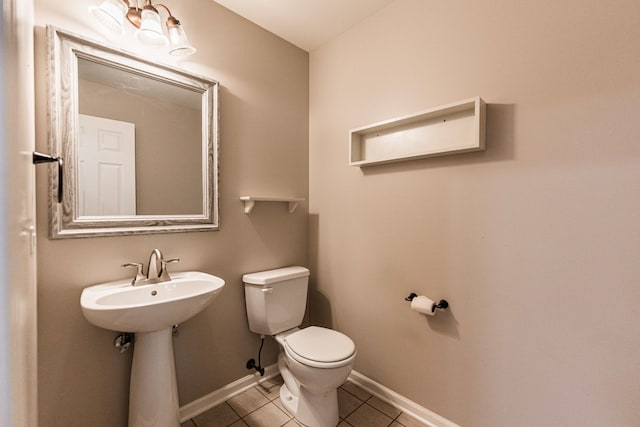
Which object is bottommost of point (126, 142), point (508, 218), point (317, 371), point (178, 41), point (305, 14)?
point (317, 371)

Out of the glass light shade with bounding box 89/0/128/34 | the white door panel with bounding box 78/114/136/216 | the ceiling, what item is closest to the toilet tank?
the white door panel with bounding box 78/114/136/216

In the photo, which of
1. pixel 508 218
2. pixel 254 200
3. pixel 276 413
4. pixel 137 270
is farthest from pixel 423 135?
pixel 276 413

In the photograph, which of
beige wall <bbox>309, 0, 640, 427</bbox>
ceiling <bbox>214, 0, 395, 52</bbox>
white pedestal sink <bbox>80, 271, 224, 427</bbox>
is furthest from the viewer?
ceiling <bbox>214, 0, 395, 52</bbox>

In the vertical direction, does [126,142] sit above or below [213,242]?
above

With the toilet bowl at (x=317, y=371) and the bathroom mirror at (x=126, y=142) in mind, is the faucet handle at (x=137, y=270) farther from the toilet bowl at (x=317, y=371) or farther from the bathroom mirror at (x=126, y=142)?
the toilet bowl at (x=317, y=371)

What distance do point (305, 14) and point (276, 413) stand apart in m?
2.39

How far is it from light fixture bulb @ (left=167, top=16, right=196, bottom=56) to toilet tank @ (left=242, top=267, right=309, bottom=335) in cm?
127

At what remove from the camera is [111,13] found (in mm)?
1163

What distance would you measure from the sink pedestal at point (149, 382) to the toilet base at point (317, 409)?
65cm

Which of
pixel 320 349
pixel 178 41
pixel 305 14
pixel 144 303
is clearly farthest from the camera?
pixel 305 14

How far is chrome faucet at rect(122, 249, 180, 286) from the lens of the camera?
1320 mm

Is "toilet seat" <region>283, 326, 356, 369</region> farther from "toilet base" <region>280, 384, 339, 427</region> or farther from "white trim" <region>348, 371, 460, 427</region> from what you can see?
"white trim" <region>348, 371, 460, 427</region>

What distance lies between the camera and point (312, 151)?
2143 mm

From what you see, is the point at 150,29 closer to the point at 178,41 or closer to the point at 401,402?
the point at 178,41
